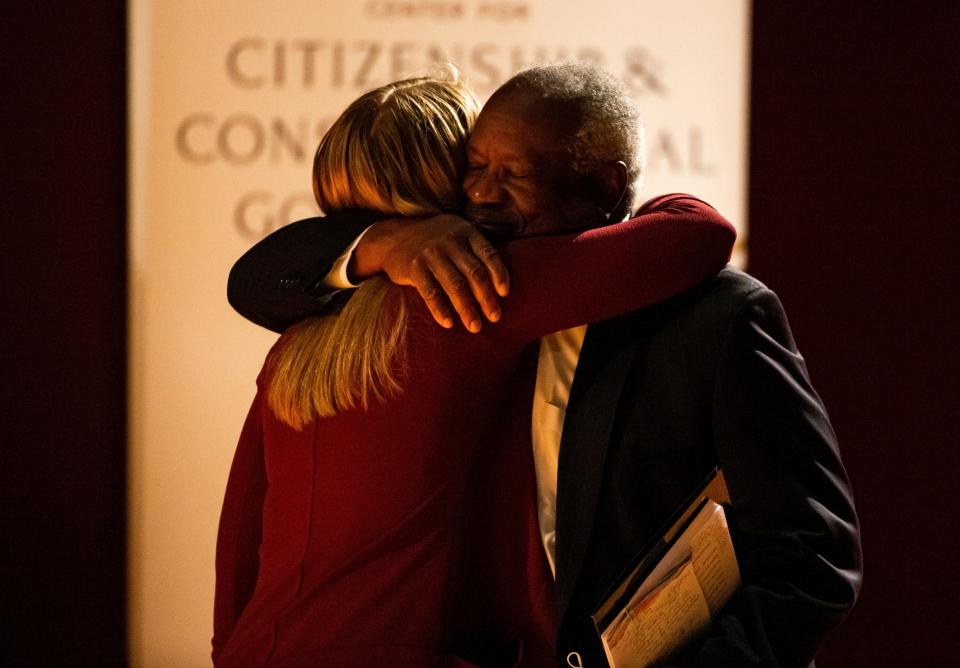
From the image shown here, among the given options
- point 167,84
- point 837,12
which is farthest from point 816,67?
point 167,84

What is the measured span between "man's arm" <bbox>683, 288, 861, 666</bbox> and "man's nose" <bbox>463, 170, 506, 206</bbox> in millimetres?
333

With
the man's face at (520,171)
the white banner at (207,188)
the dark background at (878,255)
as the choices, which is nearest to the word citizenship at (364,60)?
the white banner at (207,188)

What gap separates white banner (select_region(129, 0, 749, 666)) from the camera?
9.30 feet

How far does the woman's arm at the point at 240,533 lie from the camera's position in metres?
1.38

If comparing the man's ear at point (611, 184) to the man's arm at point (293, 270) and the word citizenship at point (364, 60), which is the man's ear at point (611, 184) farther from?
the word citizenship at point (364, 60)

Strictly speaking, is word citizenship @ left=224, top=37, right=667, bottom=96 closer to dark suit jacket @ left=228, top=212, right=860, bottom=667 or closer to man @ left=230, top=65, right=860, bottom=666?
man @ left=230, top=65, right=860, bottom=666

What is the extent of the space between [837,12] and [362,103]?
2.21m

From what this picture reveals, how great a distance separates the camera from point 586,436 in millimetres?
1186

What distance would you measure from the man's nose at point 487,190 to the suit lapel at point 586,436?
0.67 ft

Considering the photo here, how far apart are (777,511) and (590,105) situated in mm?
542

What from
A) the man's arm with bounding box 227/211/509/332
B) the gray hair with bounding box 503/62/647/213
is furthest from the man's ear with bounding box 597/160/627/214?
the man's arm with bounding box 227/211/509/332

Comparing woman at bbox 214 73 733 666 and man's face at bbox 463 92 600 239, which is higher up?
man's face at bbox 463 92 600 239

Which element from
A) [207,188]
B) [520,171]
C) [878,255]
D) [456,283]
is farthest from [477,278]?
[878,255]
